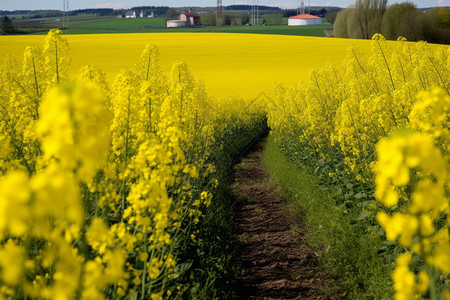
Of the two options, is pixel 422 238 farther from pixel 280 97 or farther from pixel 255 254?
pixel 280 97

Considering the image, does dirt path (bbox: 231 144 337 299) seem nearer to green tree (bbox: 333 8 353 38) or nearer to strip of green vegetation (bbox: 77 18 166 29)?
green tree (bbox: 333 8 353 38)

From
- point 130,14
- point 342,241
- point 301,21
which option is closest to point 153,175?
point 342,241

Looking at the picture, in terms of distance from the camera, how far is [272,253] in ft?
18.9

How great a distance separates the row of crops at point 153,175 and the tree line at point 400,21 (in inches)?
901

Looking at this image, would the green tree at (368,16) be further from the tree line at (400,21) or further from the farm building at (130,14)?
the farm building at (130,14)

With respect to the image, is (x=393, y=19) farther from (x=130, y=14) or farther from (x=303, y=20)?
(x=303, y=20)

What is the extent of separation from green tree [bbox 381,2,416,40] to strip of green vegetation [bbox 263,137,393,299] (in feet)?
86.1

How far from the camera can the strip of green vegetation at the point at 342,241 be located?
4.50 meters

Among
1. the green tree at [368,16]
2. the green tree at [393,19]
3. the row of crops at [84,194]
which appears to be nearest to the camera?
the row of crops at [84,194]

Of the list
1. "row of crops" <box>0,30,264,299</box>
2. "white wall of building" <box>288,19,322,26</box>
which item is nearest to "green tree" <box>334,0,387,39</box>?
"white wall of building" <box>288,19,322,26</box>

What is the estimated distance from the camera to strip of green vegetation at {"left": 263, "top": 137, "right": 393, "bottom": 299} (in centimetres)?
450

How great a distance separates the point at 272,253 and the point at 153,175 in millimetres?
3466

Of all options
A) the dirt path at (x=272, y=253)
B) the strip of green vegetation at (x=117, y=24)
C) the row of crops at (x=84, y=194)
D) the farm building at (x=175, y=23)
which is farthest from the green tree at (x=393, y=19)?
the row of crops at (x=84, y=194)

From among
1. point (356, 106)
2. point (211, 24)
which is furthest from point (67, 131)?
point (211, 24)
